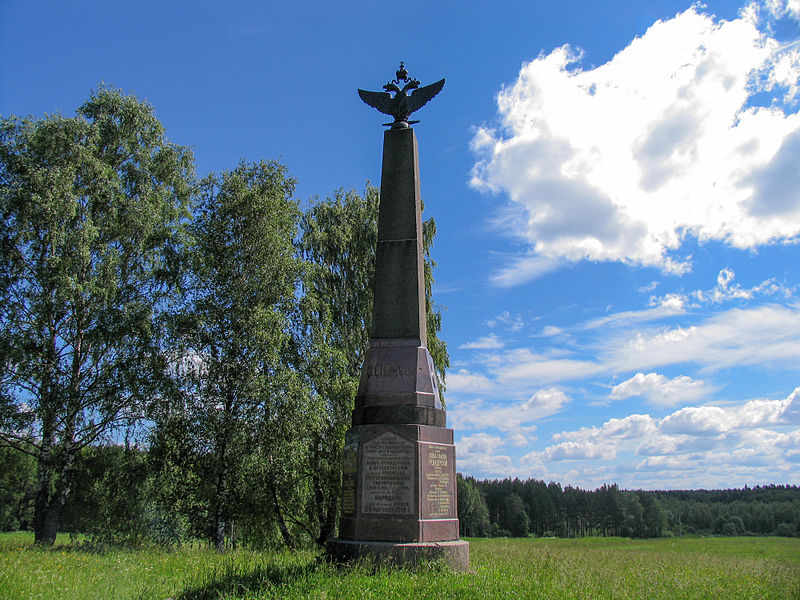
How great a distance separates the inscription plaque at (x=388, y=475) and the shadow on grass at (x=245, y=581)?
115cm

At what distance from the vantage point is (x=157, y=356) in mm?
16453

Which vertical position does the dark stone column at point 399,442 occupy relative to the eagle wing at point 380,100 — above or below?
below

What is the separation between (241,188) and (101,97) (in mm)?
6413

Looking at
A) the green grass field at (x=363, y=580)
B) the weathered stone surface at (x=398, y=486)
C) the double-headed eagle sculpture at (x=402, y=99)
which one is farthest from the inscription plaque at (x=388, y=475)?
the double-headed eagle sculpture at (x=402, y=99)

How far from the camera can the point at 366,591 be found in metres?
6.00

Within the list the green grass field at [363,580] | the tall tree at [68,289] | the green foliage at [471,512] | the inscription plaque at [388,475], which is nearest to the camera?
the green grass field at [363,580]

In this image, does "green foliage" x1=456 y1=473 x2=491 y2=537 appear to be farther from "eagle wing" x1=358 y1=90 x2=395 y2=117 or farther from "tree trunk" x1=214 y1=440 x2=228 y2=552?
"eagle wing" x1=358 y1=90 x2=395 y2=117

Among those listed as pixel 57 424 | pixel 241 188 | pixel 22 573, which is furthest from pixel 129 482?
pixel 241 188

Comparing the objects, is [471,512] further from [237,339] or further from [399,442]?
[399,442]

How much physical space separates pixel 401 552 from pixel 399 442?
1.50 meters

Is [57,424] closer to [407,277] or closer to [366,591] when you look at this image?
[407,277]

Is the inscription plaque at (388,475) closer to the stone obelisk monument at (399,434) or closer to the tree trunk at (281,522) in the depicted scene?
the stone obelisk monument at (399,434)

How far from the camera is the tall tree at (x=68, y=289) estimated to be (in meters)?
15.5

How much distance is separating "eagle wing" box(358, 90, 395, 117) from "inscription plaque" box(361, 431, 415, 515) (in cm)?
609
